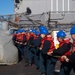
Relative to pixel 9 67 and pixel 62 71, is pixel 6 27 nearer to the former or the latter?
pixel 9 67

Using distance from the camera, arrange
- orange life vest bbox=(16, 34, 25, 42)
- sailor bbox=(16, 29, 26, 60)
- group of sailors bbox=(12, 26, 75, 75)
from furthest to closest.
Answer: orange life vest bbox=(16, 34, 25, 42) < sailor bbox=(16, 29, 26, 60) < group of sailors bbox=(12, 26, 75, 75)

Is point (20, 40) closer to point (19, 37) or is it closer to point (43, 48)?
point (19, 37)

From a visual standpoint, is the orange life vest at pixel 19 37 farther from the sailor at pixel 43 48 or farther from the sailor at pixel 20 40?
the sailor at pixel 43 48

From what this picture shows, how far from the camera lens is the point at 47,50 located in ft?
29.3

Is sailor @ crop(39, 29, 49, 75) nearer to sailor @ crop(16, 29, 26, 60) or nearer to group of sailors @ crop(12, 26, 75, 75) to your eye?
group of sailors @ crop(12, 26, 75, 75)

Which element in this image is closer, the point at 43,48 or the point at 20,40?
the point at 43,48

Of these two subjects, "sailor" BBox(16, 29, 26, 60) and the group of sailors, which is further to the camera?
"sailor" BBox(16, 29, 26, 60)

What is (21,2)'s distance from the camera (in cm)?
1784

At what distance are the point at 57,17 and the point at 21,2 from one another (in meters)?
2.36

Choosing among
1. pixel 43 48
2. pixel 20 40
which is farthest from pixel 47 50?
pixel 20 40

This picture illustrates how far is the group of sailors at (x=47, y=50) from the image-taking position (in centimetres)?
702

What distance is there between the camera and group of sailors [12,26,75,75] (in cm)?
702

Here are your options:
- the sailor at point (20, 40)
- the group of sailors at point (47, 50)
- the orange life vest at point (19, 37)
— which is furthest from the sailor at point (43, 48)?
the orange life vest at point (19, 37)

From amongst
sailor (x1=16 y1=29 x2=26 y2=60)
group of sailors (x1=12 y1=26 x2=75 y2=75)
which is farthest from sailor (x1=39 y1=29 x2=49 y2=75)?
sailor (x1=16 y1=29 x2=26 y2=60)
